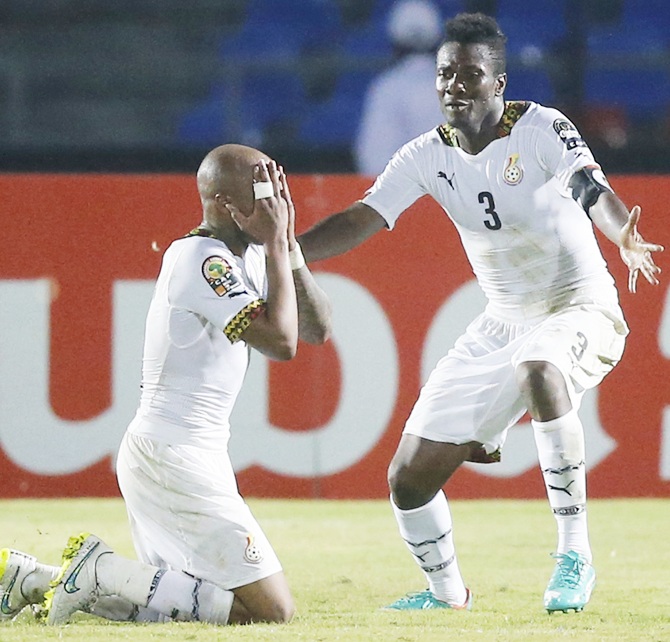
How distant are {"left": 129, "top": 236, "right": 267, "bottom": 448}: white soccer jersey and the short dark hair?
3.42ft

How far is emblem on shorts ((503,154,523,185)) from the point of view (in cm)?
479

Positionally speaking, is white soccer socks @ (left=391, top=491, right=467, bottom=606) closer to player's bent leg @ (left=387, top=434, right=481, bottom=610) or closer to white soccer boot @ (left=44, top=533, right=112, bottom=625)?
player's bent leg @ (left=387, top=434, right=481, bottom=610)

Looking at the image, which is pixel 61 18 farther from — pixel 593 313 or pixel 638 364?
pixel 593 313

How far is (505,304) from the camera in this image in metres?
4.94

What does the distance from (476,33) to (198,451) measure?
1585mm

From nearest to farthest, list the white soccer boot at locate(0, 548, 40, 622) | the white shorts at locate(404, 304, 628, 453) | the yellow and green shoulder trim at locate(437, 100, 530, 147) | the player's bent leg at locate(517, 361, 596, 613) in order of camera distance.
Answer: the white soccer boot at locate(0, 548, 40, 622) → the player's bent leg at locate(517, 361, 596, 613) → the white shorts at locate(404, 304, 628, 453) → the yellow and green shoulder trim at locate(437, 100, 530, 147)

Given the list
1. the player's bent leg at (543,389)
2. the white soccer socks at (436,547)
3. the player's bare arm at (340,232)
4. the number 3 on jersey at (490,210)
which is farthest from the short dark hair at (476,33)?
the white soccer socks at (436,547)

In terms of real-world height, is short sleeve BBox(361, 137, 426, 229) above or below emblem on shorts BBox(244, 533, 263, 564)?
above

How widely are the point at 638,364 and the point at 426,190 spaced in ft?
8.70

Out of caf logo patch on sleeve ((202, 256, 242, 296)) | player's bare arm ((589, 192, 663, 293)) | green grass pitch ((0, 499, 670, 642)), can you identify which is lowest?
green grass pitch ((0, 499, 670, 642))

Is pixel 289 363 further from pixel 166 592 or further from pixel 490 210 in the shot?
pixel 166 592

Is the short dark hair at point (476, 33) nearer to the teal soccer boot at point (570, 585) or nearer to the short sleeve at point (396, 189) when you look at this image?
the short sleeve at point (396, 189)

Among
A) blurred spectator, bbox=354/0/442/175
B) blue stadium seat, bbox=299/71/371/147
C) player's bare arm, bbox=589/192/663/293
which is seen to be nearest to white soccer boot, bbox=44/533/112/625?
player's bare arm, bbox=589/192/663/293

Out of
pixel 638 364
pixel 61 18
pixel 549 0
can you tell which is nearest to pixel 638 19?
pixel 549 0
